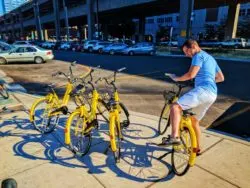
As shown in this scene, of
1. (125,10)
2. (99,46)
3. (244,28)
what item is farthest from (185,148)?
(244,28)

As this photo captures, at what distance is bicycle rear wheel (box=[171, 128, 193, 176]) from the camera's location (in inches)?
131

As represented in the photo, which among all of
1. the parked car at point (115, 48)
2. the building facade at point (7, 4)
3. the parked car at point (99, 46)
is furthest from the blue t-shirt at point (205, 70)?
the building facade at point (7, 4)

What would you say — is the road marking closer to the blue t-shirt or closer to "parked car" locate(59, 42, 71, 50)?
the blue t-shirt

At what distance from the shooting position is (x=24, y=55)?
17.7m

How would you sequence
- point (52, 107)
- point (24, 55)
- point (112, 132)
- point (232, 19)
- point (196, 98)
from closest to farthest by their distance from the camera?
point (196, 98)
point (112, 132)
point (52, 107)
point (24, 55)
point (232, 19)

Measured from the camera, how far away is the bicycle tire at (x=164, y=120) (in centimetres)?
466

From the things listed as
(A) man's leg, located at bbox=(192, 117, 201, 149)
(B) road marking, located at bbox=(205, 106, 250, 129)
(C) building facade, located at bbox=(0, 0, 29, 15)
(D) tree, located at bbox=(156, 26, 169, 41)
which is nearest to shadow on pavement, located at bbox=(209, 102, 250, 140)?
(B) road marking, located at bbox=(205, 106, 250, 129)

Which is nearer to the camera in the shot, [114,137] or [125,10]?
[114,137]

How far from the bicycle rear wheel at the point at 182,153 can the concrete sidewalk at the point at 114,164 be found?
0.12 m

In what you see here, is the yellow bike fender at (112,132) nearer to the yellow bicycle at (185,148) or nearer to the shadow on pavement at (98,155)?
the shadow on pavement at (98,155)

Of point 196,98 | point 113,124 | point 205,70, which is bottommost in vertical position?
point 113,124

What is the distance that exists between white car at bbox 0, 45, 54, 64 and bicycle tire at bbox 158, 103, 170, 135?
15572 millimetres

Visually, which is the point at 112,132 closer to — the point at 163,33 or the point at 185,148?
the point at 185,148

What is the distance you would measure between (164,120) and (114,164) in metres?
1.68
